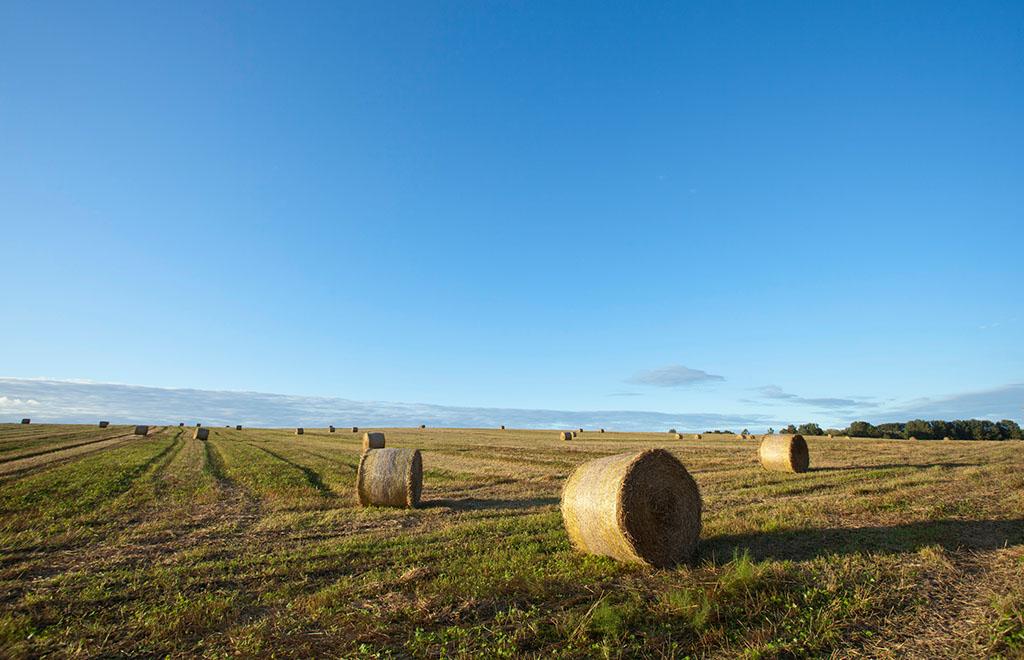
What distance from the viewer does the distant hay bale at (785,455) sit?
21.6m

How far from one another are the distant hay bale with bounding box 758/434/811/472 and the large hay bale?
15256 millimetres

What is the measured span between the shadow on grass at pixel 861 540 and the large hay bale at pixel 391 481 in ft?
26.3

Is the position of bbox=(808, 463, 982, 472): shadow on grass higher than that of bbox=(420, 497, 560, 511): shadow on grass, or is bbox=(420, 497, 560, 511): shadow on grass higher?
bbox=(808, 463, 982, 472): shadow on grass

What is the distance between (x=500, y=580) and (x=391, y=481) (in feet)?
26.3

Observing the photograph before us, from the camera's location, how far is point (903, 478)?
17016mm

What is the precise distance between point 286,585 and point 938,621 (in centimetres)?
833

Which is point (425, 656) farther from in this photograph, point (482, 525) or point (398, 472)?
point (398, 472)

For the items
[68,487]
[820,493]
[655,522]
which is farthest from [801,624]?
[68,487]

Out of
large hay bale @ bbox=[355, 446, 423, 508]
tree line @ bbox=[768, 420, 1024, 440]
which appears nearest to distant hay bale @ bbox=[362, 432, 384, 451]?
large hay bale @ bbox=[355, 446, 423, 508]

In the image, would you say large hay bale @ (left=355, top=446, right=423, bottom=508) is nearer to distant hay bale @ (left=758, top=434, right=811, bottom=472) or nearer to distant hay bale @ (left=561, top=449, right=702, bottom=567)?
distant hay bale @ (left=561, top=449, right=702, bottom=567)

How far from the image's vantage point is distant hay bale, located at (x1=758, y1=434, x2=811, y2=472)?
2159 centimetres

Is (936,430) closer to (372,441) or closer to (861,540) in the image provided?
(372,441)

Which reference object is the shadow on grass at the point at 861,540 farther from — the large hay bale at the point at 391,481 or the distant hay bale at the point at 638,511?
the large hay bale at the point at 391,481

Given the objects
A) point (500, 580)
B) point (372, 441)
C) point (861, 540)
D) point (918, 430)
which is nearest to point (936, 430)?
point (918, 430)
